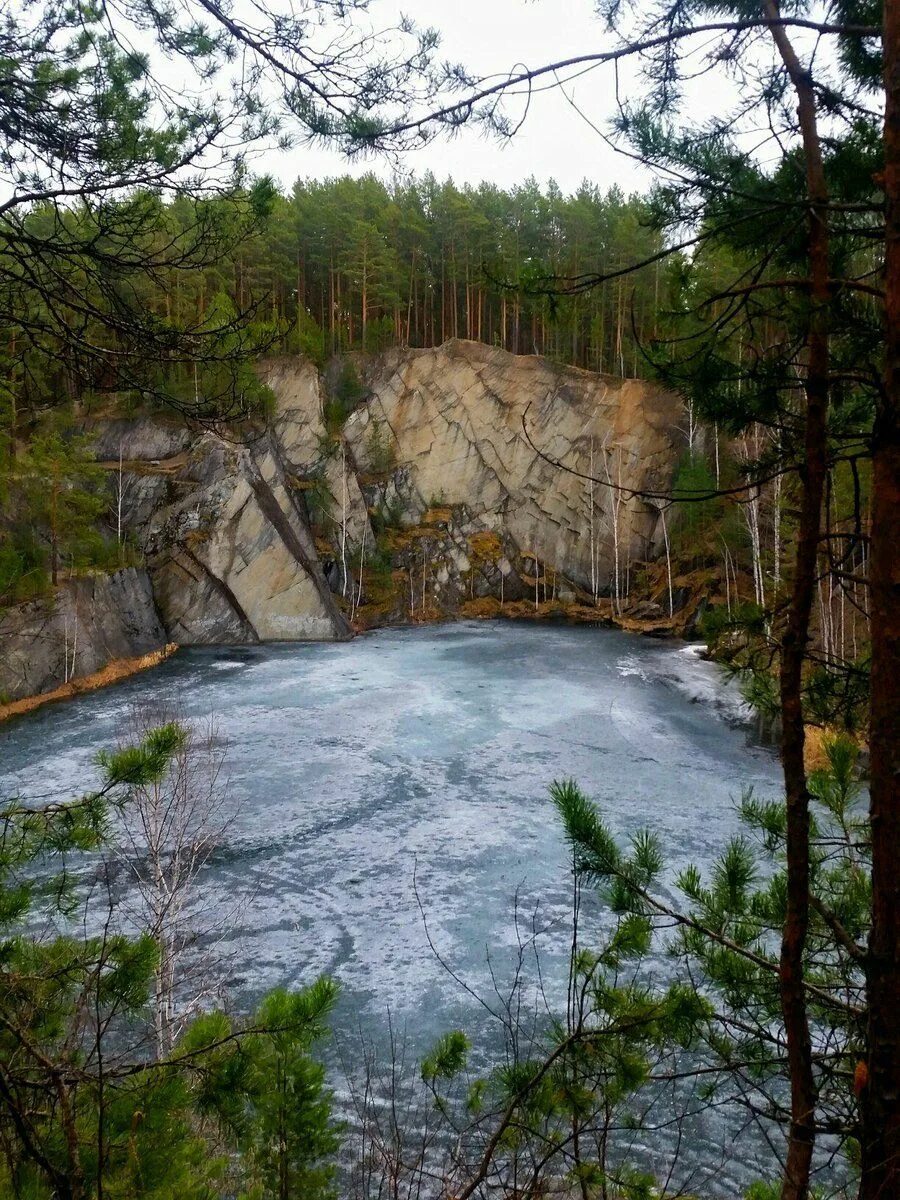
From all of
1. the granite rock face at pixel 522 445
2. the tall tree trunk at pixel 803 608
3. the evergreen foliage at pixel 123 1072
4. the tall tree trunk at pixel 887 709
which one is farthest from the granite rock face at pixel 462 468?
the tall tree trunk at pixel 887 709

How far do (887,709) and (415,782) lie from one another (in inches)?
511

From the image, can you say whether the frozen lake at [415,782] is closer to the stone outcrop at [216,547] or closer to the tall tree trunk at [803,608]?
the stone outcrop at [216,547]

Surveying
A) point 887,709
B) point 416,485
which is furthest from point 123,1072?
point 416,485

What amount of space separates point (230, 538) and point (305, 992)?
27099 mm

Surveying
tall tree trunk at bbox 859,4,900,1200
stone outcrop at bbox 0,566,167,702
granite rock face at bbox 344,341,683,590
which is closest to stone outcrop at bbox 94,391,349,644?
stone outcrop at bbox 0,566,167,702

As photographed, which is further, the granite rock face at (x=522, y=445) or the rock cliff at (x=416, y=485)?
the granite rock face at (x=522, y=445)

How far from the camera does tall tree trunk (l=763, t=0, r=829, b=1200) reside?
2.21 meters

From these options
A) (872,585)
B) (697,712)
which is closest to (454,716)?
(697,712)

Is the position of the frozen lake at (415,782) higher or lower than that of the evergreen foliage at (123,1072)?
lower

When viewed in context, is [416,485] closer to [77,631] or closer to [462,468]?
[462,468]

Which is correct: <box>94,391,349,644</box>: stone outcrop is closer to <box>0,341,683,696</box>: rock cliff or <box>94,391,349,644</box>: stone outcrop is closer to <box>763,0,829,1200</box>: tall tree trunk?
<box>0,341,683,696</box>: rock cliff

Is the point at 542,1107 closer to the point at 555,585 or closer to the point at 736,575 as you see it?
the point at 736,575

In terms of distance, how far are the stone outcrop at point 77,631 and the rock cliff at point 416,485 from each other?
3.94m

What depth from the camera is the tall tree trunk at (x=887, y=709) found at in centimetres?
199
